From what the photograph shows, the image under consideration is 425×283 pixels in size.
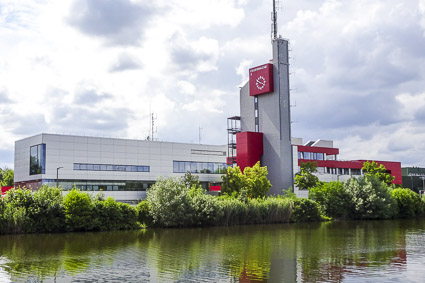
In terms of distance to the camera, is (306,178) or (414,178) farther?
(414,178)

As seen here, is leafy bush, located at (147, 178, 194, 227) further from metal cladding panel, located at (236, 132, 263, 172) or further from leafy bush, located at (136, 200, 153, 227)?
metal cladding panel, located at (236, 132, 263, 172)

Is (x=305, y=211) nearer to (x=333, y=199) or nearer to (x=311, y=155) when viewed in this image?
(x=333, y=199)

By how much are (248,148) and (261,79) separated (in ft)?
44.4

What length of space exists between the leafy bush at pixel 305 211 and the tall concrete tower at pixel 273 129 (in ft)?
53.8

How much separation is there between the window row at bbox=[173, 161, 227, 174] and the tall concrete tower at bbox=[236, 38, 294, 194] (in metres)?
9.42

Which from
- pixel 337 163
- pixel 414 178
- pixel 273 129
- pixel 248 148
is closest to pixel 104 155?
pixel 248 148

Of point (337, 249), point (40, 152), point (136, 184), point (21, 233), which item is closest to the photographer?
point (337, 249)

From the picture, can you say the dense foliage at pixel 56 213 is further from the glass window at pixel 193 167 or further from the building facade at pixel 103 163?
the glass window at pixel 193 167

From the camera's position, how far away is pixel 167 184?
195ft

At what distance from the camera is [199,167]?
3836 inches

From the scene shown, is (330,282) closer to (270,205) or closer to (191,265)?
(191,265)

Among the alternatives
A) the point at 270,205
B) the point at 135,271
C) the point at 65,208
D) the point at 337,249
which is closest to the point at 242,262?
the point at 135,271

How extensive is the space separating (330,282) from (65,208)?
38730mm

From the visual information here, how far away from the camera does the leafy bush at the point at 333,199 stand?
7800 centimetres
